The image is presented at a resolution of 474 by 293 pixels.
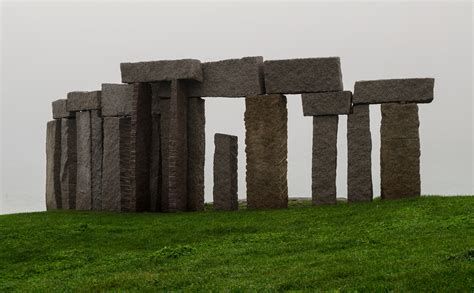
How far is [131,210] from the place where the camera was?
26719mm

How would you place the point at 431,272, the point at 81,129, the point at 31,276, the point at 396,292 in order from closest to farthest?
the point at 396,292 < the point at 431,272 < the point at 31,276 < the point at 81,129

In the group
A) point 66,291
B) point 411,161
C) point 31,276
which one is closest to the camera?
point 66,291

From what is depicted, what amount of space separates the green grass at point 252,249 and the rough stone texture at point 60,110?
21.8ft

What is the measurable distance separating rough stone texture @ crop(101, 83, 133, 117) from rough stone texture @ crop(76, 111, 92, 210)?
135 cm

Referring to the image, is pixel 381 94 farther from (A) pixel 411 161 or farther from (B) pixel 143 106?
(B) pixel 143 106

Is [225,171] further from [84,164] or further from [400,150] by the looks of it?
[84,164]

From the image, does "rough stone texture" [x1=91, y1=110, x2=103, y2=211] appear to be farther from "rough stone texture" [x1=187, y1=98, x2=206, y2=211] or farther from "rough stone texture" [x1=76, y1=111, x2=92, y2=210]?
"rough stone texture" [x1=187, y1=98, x2=206, y2=211]

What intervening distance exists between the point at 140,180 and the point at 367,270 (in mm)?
15122

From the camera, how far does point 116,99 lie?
2812 centimetres

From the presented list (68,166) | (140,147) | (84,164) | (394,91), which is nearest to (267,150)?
(394,91)

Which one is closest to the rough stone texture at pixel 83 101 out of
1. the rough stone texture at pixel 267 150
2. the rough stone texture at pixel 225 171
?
the rough stone texture at pixel 225 171

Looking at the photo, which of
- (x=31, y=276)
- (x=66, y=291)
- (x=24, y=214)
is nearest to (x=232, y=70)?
(x=24, y=214)

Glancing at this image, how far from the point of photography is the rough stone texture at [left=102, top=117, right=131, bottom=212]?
27.3m

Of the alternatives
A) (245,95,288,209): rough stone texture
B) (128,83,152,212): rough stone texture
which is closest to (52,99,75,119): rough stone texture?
(128,83,152,212): rough stone texture
